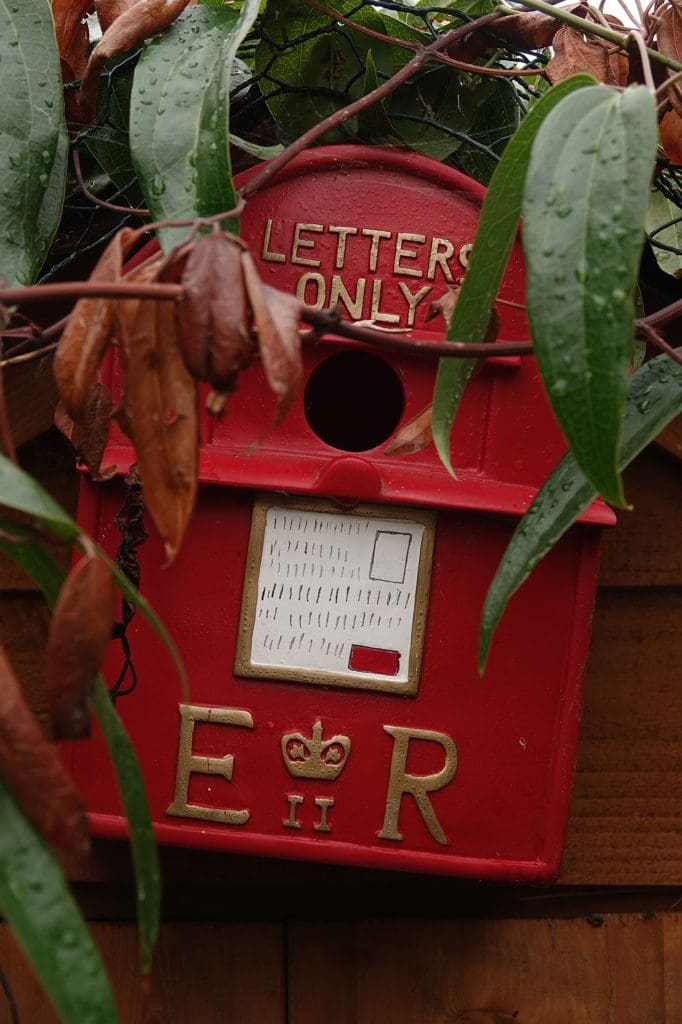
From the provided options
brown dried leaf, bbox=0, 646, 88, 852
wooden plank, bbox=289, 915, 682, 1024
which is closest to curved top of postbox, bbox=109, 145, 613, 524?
brown dried leaf, bbox=0, 646, 88, 852

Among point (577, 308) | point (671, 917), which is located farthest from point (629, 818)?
point (577, 308)

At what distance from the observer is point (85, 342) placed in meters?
0.55

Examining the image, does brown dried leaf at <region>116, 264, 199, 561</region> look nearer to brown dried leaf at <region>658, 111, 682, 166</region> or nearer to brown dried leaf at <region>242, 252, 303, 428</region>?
brown dried leaf at <region>242, 252, 303, 428</region>

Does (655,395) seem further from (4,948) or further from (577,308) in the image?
(4,948)

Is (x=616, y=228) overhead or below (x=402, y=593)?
overhead

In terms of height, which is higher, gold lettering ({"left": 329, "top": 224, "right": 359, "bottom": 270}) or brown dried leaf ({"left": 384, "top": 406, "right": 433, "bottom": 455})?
gold lettering ({"left": 329, "top": 224, "right": 359, "bottom": 270})

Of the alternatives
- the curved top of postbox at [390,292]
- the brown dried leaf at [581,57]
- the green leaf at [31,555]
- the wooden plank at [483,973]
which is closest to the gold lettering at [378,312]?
the curved top of postbox at [390,292]

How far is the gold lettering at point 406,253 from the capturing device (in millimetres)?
790

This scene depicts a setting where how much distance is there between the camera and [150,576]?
0.78 metres

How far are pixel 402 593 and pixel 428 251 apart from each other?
0.26 metres

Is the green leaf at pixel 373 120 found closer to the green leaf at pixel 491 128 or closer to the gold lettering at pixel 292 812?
the green leaf at pixel 491 128

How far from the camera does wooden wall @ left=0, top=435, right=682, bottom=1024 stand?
99 cm

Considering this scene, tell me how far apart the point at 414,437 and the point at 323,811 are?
0.93 feet

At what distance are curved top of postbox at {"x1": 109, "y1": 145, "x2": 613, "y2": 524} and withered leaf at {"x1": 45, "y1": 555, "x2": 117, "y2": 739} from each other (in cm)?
29
